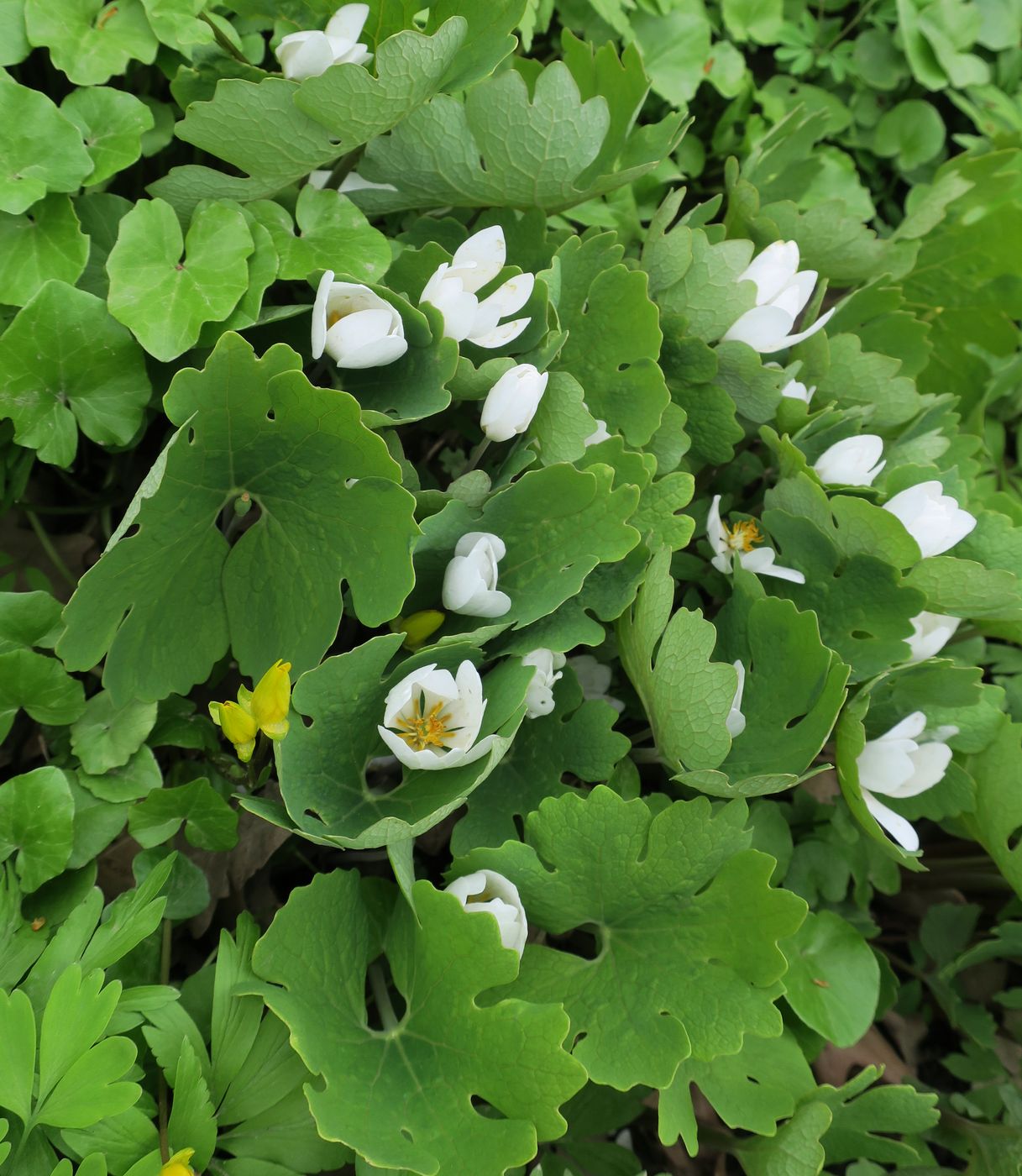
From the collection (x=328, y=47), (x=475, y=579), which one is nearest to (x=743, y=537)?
(x=475, y=579)

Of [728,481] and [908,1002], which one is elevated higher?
[728,481]

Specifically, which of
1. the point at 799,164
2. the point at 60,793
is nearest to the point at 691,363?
the point at 799,164

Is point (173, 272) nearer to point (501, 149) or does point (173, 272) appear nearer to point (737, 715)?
point (501, 149)

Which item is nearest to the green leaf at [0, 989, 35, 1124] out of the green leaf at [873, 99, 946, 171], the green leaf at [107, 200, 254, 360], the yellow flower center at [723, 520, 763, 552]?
the green leaf at [107, 200, 254, 360]

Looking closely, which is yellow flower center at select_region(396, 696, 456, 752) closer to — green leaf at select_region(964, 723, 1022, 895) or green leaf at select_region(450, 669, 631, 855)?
green leaf at select_region(450, 669, 631, 855)

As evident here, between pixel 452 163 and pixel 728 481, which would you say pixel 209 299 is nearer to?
pixel 452 163

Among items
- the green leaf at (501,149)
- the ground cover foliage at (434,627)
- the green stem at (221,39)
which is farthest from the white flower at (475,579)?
the green stem at (221,39)

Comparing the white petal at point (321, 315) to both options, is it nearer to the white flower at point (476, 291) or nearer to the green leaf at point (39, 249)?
the white flower at point (476, 291)
